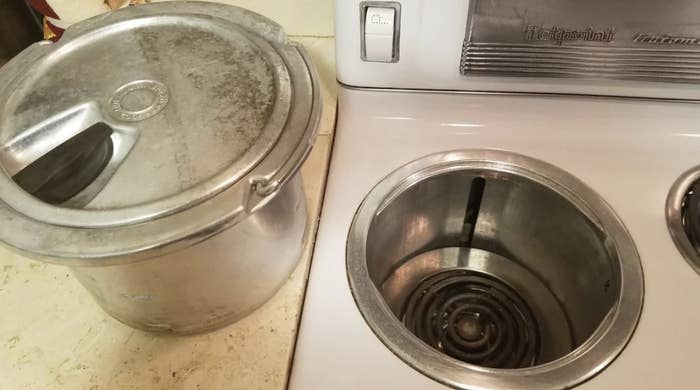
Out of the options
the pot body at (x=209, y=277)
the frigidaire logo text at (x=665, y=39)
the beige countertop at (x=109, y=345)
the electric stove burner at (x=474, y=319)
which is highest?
the frigidaire logo text at (x=665, y=39)

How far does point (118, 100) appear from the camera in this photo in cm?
42

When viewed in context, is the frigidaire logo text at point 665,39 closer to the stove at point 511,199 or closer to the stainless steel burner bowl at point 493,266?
the stove at point 511,199

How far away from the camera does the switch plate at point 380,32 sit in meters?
0.54

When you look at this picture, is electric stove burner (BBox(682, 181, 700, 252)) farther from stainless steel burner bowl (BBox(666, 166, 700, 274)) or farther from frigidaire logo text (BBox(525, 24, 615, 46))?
frigidaire logo text (BBox(525, 24, 615, 46))

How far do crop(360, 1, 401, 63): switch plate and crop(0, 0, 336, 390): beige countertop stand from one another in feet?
0.81

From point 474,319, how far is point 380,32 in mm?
398

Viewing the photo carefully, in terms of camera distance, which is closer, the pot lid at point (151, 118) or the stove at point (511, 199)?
the pot lid at point (151, 118)

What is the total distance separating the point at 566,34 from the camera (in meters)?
0.56

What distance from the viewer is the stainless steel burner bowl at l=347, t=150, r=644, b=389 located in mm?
497

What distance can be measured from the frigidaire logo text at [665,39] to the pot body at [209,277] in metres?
0.41

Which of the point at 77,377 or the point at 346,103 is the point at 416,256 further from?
the point at 77,377

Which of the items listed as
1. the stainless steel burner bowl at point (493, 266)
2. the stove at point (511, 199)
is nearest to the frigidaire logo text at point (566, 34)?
the stove at point (511, 199)

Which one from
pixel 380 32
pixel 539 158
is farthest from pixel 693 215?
pixel 380 32

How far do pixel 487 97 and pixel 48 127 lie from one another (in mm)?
470
